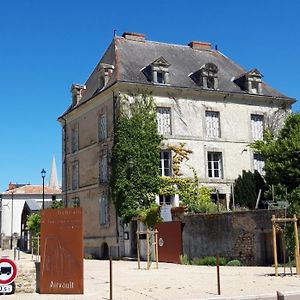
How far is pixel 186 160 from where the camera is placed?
31.3 m

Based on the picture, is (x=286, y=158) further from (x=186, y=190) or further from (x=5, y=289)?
(x=5, y=289)

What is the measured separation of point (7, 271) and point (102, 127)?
70.8 ft

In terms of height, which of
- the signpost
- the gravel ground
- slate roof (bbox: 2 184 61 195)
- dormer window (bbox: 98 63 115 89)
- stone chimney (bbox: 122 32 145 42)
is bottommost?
the gravel ground

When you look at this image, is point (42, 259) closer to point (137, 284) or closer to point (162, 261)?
point (137, 284)

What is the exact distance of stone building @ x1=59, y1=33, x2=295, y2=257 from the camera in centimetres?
3128

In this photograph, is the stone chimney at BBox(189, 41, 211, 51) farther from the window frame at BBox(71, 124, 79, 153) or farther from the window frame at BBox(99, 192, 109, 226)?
the window frame at BBox(99, 192, 109, 226)

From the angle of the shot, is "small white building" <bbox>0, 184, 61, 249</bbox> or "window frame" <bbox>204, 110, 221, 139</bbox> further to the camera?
"small white building" <bbox>0, 184, 61, 249</bbox>

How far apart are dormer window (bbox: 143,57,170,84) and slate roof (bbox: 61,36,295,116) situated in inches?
12.6

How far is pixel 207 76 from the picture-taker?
108ft

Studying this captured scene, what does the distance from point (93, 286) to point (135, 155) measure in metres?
15.8

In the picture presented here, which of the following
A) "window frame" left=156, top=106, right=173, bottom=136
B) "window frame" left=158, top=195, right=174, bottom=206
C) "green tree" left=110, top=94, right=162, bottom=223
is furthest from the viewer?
"window frame" left=156, top=106, right=173, bottom=136

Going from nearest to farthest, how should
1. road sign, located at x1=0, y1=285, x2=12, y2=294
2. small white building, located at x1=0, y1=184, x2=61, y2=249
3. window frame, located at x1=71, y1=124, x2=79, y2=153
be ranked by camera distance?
road sign, located at x1=0, y1=285, x2=12, y2=294 → window frame, located at x1=71, y1=124, x2=79, y2=153 → small white building, located at x1=0, y1=184, x2=61, y2=249

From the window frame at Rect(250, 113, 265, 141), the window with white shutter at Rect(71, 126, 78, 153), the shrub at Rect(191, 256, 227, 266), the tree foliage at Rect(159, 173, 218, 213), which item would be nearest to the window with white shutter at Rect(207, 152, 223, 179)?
the tree foliage at Rect(159, 173, 218, 213)

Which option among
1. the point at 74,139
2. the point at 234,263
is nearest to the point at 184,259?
the point at 234,263
